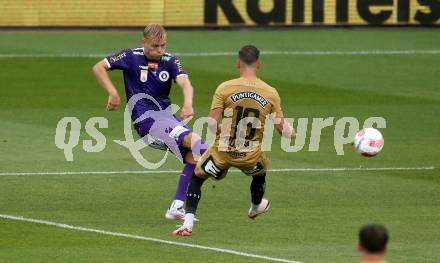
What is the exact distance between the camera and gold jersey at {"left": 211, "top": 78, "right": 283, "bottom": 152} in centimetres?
1370

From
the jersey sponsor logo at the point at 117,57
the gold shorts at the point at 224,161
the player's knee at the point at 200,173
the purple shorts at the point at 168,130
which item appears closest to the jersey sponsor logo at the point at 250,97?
the gold shorts at the point at 224,161

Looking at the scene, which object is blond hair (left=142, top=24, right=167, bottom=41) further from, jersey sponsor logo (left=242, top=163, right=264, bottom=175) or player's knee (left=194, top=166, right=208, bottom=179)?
jersey sponsor logo (left=242, top=163, right=264, bottom=175)

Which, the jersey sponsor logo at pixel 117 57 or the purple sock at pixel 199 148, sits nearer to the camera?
the purple sock at pixel 199 148

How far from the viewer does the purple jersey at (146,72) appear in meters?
15.2

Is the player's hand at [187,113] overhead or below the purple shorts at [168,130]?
overhead

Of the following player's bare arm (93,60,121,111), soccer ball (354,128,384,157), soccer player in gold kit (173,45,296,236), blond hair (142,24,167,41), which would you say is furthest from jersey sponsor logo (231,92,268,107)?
player's bare arm (93,60,121,111)

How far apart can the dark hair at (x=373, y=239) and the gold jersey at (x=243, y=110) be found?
18.1 ft

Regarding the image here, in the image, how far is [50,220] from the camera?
48.6 feet

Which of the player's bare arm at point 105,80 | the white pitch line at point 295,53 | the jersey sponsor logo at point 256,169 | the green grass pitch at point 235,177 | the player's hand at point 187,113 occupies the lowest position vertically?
the white pitch line at point 295,53

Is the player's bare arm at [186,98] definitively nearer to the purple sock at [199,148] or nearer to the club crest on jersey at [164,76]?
the club crest on jersey at [164,76]

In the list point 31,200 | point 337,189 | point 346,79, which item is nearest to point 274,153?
point 337,189

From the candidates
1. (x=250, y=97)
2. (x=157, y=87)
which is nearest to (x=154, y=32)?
(x=157, y=87)

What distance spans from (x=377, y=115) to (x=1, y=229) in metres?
11.0

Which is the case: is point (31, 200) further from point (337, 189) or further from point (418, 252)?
point (418, 252)
